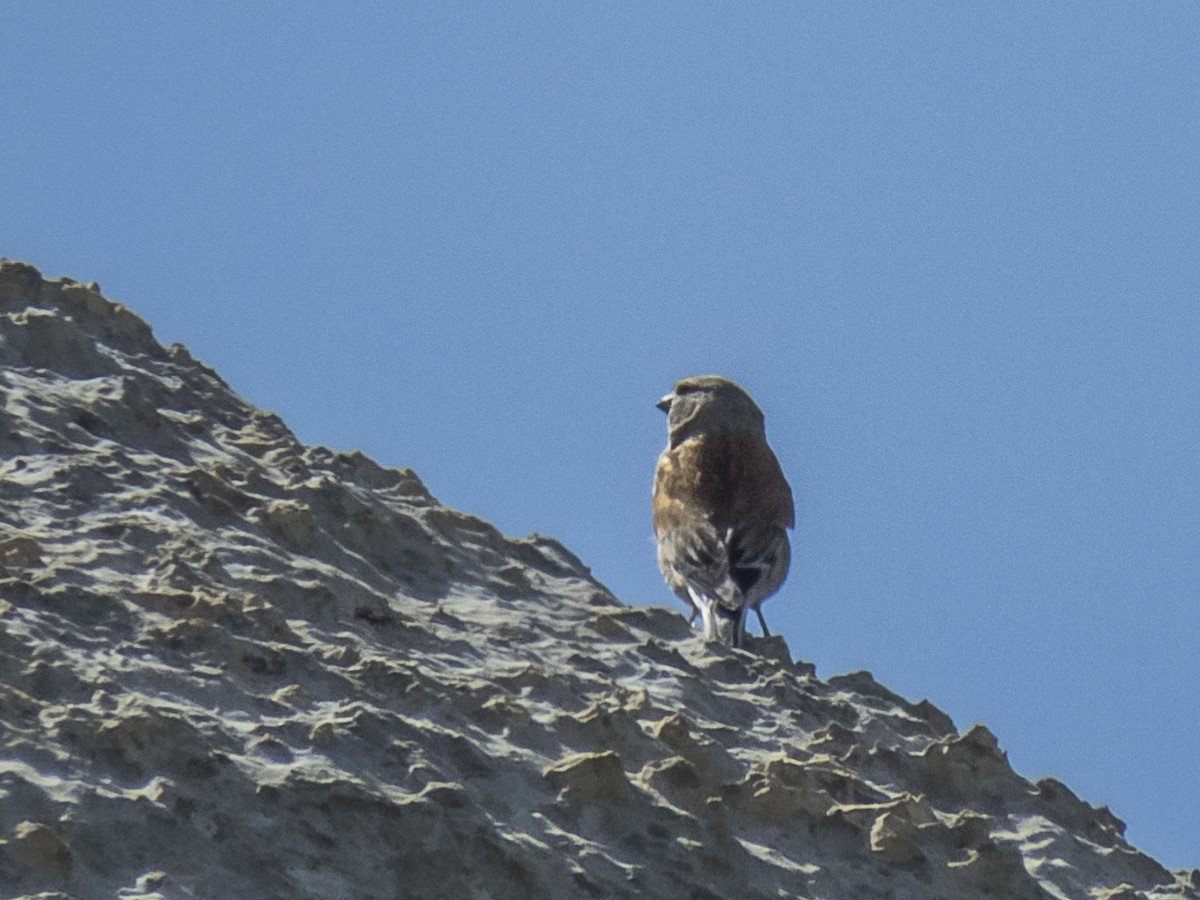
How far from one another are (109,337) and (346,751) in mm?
2985

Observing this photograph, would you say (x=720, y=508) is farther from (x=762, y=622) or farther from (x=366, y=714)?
(x=366, y=714)

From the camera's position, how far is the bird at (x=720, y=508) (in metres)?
9.29

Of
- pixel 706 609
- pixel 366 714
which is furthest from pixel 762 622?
pixel 366 714

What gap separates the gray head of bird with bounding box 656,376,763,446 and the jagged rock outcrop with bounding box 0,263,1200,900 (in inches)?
108

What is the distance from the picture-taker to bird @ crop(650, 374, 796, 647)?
9.29 meters

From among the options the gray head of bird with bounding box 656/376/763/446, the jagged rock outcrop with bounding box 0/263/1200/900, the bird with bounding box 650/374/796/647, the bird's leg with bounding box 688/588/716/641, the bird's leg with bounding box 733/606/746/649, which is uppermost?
the gray head of bird with bounding box 656/376/763/446

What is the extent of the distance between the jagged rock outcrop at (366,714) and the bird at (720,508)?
1.20 m

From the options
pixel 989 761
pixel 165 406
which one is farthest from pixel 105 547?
pixel 989 761

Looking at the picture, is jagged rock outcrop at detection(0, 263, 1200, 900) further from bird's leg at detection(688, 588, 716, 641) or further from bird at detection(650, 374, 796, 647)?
bird at detection(650, 374, 796, 647)

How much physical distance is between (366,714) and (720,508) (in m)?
4.78

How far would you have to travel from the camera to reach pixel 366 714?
5.33 m

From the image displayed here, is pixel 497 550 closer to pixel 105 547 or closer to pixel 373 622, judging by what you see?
pixel 373 622

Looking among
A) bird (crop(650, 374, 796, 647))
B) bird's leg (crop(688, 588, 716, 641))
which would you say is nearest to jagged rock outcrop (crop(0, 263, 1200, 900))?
bird's leg (crop(688, 588, 716, 641))

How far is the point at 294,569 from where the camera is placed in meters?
6.30
